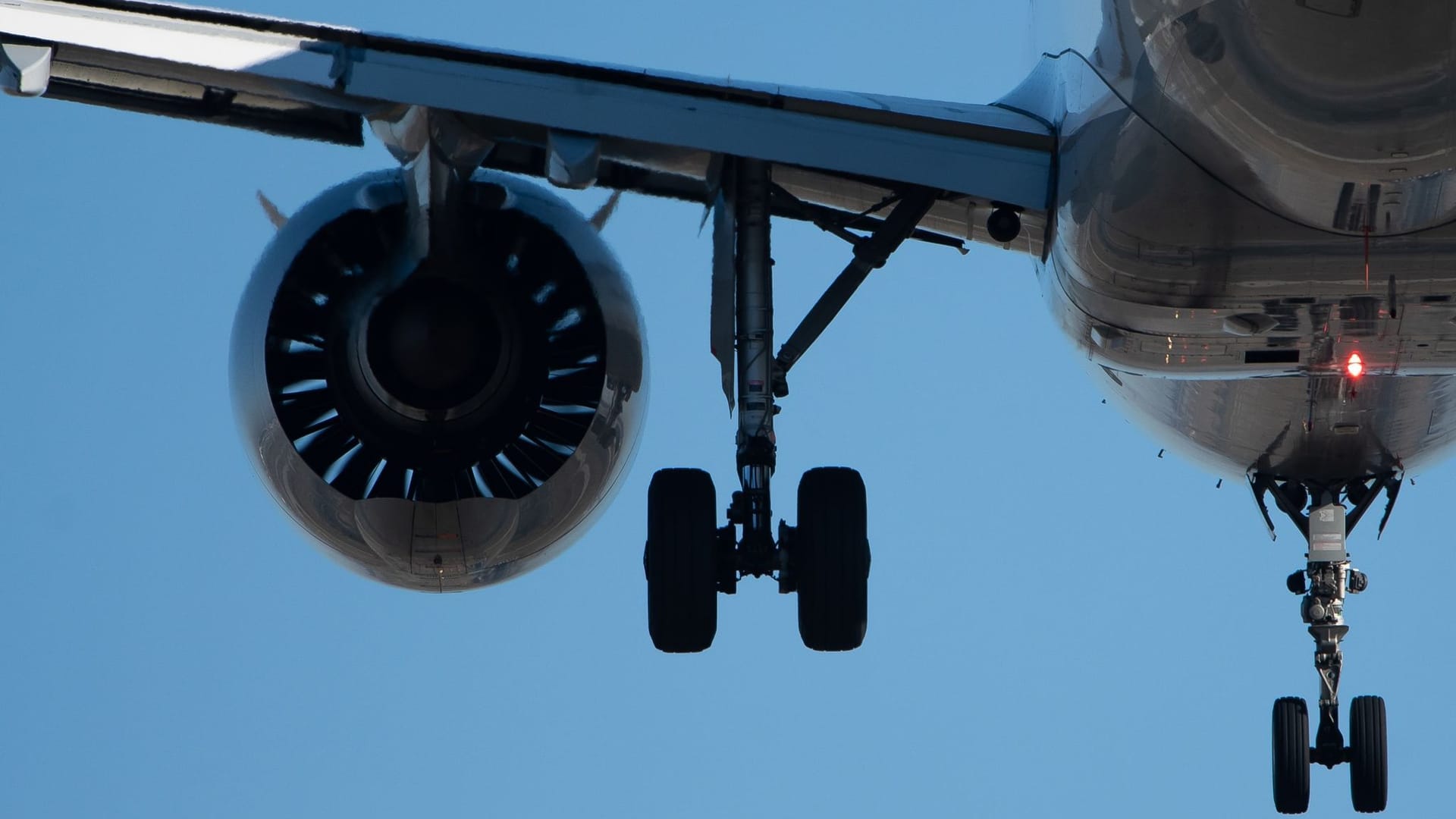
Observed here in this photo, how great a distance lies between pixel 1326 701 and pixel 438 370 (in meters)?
8.13

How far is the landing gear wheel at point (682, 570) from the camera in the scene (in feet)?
60.3

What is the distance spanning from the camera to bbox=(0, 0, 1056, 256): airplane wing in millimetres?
15938

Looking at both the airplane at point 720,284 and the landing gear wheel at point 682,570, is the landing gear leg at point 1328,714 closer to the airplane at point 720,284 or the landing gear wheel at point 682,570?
the airplane at point 720,284

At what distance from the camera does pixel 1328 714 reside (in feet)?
70.7

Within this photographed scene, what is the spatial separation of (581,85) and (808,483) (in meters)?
3.48

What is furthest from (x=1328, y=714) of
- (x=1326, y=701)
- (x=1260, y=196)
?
(x=1260, y=196)

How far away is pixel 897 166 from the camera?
57.7 feet

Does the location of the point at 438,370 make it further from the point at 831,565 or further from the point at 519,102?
the point at 831,565

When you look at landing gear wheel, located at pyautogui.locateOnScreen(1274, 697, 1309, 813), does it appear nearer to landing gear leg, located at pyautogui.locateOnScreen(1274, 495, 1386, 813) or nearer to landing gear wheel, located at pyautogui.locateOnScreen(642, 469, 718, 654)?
landing gear leg, located at pyautogui.locateOnScreen(1274, 495, 1386, 813)

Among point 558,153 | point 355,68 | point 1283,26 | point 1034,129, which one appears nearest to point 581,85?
point 558,153

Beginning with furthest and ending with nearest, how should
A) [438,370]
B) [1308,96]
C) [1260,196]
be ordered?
[438,370], [1260,196], [1308,96]

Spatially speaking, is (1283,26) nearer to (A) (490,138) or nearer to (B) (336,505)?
(A) (490,138)

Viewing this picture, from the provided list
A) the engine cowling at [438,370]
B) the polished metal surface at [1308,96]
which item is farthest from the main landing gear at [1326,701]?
the polished metal surface at [1308,96]

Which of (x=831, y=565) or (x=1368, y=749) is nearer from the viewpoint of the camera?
(x=831, y=565)
